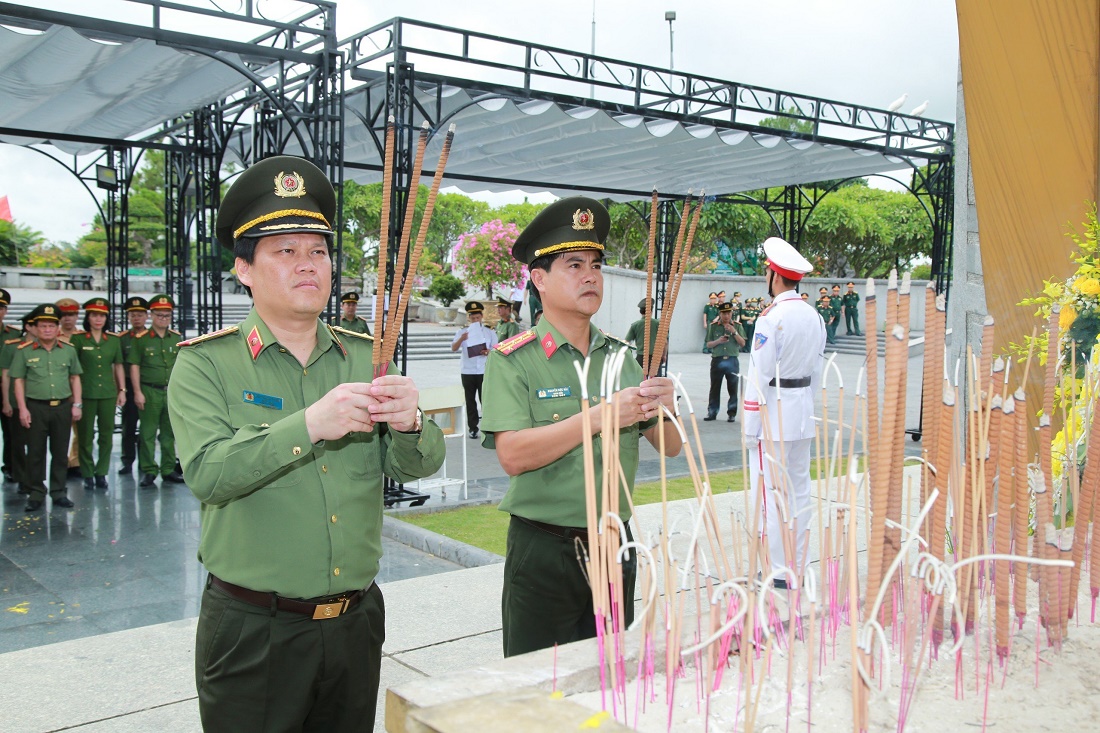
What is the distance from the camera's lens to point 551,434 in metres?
2.05

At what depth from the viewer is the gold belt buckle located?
174cm

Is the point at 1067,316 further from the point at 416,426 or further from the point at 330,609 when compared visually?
the point at 330,609

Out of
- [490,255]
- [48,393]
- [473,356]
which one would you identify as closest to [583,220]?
[48,393]

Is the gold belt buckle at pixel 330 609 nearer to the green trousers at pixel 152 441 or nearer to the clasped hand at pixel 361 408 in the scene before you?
the clasped hand at pixel 361 408

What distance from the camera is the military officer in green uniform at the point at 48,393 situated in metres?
6.24

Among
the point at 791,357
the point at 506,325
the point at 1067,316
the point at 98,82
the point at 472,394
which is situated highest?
the point at 98,82

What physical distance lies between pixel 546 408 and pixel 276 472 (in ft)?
2.84

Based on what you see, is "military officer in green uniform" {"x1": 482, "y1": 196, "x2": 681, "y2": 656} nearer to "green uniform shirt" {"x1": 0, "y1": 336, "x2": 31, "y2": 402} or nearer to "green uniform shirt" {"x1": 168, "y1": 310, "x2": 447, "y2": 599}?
"green uniform shirt" {"x1": 168, "y1": 310, "x2": 447, "y2": 599}

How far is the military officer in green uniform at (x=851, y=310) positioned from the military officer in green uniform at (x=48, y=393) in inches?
740

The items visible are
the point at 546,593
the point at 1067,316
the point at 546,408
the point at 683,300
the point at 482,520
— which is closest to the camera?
the point at 546,593

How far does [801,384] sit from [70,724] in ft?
10.0

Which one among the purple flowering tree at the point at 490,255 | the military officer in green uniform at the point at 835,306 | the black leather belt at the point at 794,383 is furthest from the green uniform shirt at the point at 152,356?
the purple flowering tree at the point at 490,255

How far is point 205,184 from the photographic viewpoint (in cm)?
862

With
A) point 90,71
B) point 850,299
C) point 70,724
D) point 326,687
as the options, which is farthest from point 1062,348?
point 850,299
